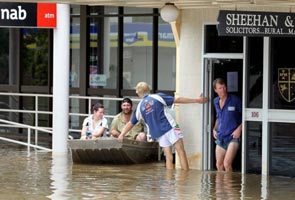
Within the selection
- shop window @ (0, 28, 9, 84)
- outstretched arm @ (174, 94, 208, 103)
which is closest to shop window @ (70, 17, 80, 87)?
shop window @ (0, 28, 9, 84)

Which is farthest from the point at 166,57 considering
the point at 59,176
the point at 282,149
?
the point at 59,176

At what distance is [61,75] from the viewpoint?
17.7m

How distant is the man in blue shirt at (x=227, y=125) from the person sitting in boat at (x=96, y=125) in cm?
240

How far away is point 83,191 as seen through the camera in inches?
491

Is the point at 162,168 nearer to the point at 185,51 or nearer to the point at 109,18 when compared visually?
the point at 185,51

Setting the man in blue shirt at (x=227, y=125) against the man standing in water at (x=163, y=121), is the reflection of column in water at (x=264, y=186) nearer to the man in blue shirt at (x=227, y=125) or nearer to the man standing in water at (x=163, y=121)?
the man in blue shirt at (x=227, y=125)

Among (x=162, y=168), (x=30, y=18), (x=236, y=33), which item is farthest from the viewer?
(x=30, y=18)

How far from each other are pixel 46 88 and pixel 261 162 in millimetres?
8874

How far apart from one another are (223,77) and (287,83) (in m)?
1.35

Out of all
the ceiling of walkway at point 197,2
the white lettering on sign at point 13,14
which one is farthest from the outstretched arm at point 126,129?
the white lettering on sign at point 13,14

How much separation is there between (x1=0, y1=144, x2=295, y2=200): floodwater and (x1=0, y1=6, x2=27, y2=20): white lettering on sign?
2771 millimetres

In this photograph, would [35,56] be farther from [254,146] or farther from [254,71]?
[254,146]

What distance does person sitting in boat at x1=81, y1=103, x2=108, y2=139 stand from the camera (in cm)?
1616

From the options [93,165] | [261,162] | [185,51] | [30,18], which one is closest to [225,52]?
[185,51]
